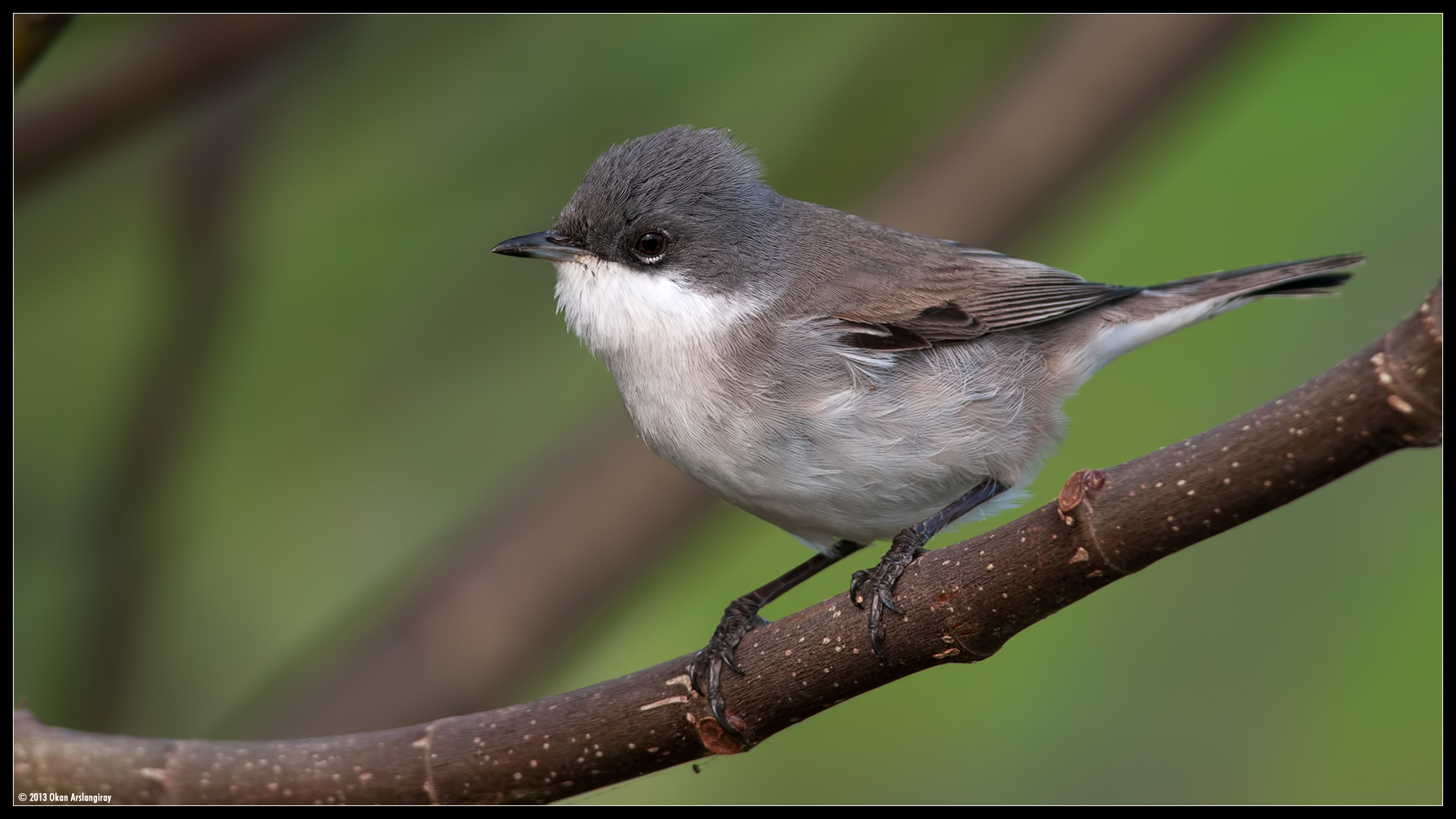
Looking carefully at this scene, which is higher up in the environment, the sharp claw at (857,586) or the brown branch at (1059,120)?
the brown branch at (1059,120)

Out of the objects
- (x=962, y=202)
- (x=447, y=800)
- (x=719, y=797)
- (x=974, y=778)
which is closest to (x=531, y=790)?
(x=447, y=800)

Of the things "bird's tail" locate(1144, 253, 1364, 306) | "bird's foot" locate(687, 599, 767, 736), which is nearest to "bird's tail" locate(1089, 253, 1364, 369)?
"bird's tail" locate(1144, 253, 1364, 306)

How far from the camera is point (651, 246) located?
372cm

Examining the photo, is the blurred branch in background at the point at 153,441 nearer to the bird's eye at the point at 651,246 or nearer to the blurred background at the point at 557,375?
the blurred background at the point at 557,375

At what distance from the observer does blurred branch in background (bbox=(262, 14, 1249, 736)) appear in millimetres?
4520

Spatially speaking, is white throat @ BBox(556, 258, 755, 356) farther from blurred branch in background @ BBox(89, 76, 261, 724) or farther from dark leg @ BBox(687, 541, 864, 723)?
blurred branch in background @ BBox(89, 76, 261, 724)

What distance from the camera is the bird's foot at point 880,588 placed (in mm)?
2549

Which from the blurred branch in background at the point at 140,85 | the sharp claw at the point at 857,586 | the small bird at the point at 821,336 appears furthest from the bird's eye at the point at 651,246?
the blurred branch in background at the point at 140,85

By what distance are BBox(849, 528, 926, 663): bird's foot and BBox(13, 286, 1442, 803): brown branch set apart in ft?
0.10

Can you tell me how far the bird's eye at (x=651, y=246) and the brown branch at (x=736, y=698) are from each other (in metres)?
1.40

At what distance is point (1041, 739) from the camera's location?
13.9 ft

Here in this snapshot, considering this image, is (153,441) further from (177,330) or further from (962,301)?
(962,301)

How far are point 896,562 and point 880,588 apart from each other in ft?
0.94

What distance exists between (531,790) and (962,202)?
3.14 m
